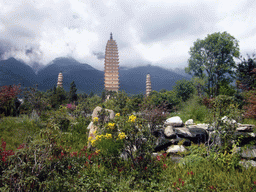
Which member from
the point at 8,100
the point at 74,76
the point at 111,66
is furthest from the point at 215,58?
the point at 74,76

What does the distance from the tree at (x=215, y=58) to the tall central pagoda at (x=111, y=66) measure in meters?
34.1

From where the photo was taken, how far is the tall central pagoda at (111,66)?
187 ft

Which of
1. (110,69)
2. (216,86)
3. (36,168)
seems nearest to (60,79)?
(110,69)

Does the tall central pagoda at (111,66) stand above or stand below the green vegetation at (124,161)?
above

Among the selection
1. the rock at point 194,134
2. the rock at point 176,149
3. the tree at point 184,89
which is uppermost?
the tree at point 184,89

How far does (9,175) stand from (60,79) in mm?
51307

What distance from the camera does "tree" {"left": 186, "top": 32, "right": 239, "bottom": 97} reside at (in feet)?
80.8

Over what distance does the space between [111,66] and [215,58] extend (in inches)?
1541

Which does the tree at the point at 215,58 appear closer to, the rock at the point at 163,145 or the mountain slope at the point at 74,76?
the rock at the point at 163,145

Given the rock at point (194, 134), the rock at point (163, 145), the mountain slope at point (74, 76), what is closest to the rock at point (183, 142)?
the rock at point (163, 145)

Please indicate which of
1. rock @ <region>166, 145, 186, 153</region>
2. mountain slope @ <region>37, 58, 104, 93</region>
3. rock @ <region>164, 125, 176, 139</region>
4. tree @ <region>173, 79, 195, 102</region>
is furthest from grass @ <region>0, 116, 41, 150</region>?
mountain slope @ <region>37, 58, 104, 93</region>

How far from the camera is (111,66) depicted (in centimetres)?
5850

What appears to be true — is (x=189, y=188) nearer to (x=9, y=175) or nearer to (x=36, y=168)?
(x=36, y=168)

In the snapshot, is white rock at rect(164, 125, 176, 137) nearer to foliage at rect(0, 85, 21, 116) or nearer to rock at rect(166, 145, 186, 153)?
rock at rect(166, 145, 186, 153)
